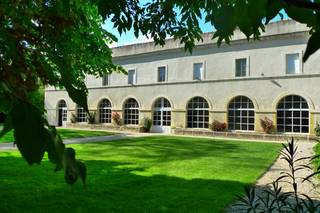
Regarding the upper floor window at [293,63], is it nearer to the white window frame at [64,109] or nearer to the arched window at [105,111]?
the arched window at [105,111]

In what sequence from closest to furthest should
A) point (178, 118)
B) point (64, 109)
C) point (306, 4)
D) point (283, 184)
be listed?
1. point (306, 4)
2. point (283, 184)
3. point (178, 118)
4. point (64, 109)

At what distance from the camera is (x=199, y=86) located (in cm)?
2381

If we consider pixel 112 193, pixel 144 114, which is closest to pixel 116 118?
pixel 144 114

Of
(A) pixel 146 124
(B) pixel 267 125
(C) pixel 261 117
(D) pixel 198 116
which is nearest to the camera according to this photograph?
(B) pixel 267 125

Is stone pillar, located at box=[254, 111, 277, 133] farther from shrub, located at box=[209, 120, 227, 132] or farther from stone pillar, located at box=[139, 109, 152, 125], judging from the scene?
stone pillar, located at box=[139, 109, 152, 125]

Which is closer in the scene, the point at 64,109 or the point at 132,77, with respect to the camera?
the point at 132,77

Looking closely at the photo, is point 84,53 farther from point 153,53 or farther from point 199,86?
point 153,53

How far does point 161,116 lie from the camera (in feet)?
83.9

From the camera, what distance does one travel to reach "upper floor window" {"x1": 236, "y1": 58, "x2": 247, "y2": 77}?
72.9 feet

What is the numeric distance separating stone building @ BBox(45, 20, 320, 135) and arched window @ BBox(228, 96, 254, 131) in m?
0.06

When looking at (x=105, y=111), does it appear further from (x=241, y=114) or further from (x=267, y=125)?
(x=267, y=125)

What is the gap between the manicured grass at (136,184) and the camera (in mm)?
5652

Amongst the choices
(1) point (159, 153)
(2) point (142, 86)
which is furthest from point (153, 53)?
(1) point (159, 153)

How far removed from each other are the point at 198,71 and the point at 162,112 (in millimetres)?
4018
